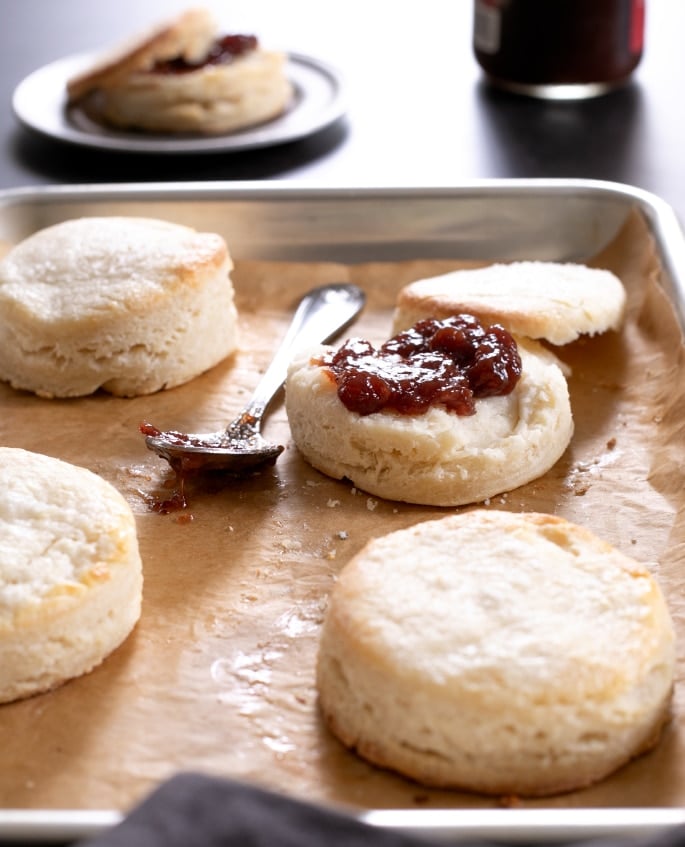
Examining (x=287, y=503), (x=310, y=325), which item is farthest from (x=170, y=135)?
(x=287, y=503)

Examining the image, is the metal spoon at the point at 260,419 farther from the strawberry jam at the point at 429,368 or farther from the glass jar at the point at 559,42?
the glass jar at the point at 559,42

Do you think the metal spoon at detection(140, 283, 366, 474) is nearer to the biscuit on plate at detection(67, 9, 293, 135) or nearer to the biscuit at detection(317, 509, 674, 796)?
the biscuit at detection(317, 509, 674, 796)

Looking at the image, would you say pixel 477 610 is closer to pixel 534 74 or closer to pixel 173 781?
pixel 173 781

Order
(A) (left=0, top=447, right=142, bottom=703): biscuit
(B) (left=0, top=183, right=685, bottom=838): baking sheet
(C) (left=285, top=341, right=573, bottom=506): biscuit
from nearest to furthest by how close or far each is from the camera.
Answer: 1. (B) (left=0, top=183, right=685, bottom=838): baking sheet
2. (A) (left=0, top=447, right=142, bottom=703): biscuit
3. (C) (left=285, top=341, right=573, bottom=506): biscuit

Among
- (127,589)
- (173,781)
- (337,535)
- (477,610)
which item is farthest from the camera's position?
(337,535)

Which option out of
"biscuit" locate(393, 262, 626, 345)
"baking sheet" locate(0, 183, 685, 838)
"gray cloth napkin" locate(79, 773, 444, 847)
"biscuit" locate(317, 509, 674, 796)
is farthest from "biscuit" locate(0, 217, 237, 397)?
"gray cloth napkin" locate(79, 773, 444, 847)

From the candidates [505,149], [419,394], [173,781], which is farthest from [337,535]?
[505,149]

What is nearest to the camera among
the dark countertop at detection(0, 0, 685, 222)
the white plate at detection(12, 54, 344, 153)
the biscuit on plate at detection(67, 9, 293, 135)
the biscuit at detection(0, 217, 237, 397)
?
the biscuit at detection(0, 217, 237, 397)
